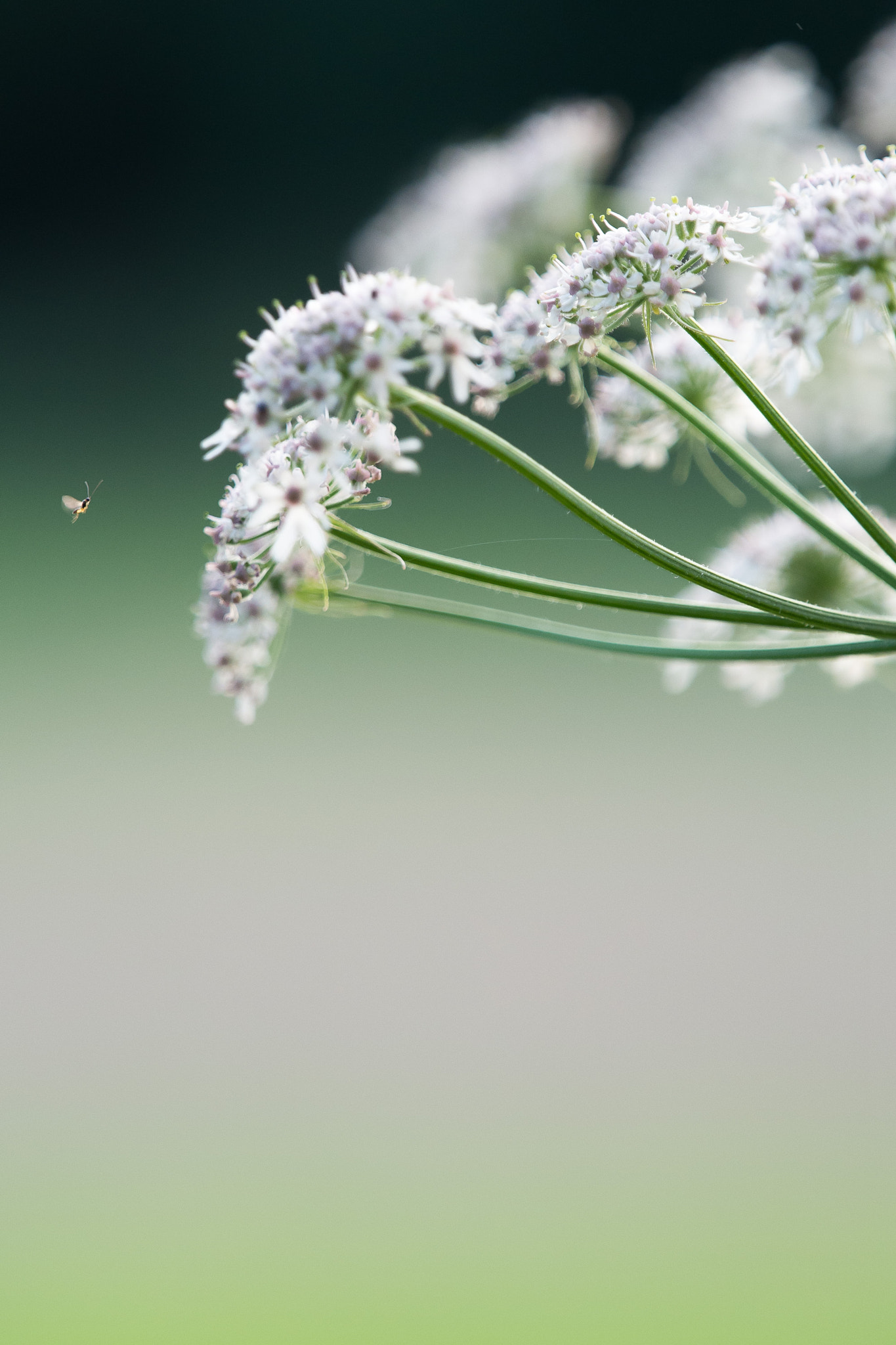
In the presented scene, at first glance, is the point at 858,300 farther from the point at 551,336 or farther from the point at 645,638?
the point at 645,638

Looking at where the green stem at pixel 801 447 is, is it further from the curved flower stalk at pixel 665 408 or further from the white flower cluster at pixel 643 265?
the curved flower stalk at pixel 665 408

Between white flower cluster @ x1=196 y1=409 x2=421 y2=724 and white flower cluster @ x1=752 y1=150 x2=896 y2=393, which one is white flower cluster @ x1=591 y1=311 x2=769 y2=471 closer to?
white flower cluster @ x1=752 y1=150 x2=896 y2=393

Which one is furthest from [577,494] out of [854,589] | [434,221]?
[434,221]

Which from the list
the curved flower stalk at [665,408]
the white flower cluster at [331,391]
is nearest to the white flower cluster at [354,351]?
the white flower cluster at [331,391]

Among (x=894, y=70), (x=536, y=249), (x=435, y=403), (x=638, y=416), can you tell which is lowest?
(x=435, y=403)

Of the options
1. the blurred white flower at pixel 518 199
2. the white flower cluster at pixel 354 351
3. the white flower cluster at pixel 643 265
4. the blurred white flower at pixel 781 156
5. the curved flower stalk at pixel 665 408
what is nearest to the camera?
the white flower cluster at pixel 354 351

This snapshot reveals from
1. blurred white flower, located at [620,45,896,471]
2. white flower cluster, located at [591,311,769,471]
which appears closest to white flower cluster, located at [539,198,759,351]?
white flower cluster, located at [591,311,769,471]
